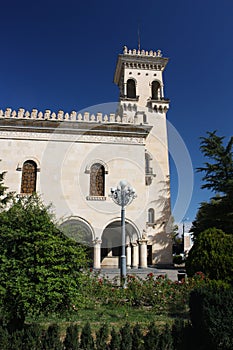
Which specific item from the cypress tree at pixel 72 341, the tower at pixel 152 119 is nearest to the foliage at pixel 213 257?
the cypress tree at pixel 72 341

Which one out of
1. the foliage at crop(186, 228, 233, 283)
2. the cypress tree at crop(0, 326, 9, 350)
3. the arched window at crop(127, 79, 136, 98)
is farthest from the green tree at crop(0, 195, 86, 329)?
the arched window at crop(127, 79, 136, 98)

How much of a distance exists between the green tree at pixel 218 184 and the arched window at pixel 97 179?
306 inches

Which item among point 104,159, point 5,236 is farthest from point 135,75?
point 5,236

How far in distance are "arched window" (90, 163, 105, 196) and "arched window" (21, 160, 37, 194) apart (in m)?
3.47

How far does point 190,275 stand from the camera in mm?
9531

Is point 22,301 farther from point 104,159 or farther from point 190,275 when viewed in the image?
point 104,159

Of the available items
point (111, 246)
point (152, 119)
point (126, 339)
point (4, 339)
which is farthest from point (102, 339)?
point (152, 119)

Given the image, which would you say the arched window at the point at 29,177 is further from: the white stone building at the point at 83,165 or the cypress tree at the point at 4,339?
the cypress tree at the point at 4,339

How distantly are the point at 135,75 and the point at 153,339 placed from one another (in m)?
24.2

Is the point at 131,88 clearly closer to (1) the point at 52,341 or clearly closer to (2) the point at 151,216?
(2) the point at 151,216

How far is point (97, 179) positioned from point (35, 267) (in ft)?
42.8

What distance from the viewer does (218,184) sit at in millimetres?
21594

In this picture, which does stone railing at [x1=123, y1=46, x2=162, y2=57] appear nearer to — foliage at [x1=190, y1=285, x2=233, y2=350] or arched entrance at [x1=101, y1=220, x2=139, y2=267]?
arched entrance at [x1=101, y1=220, x2=139, y2=267]

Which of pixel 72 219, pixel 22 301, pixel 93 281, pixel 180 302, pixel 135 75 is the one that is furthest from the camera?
pixel 135 75
